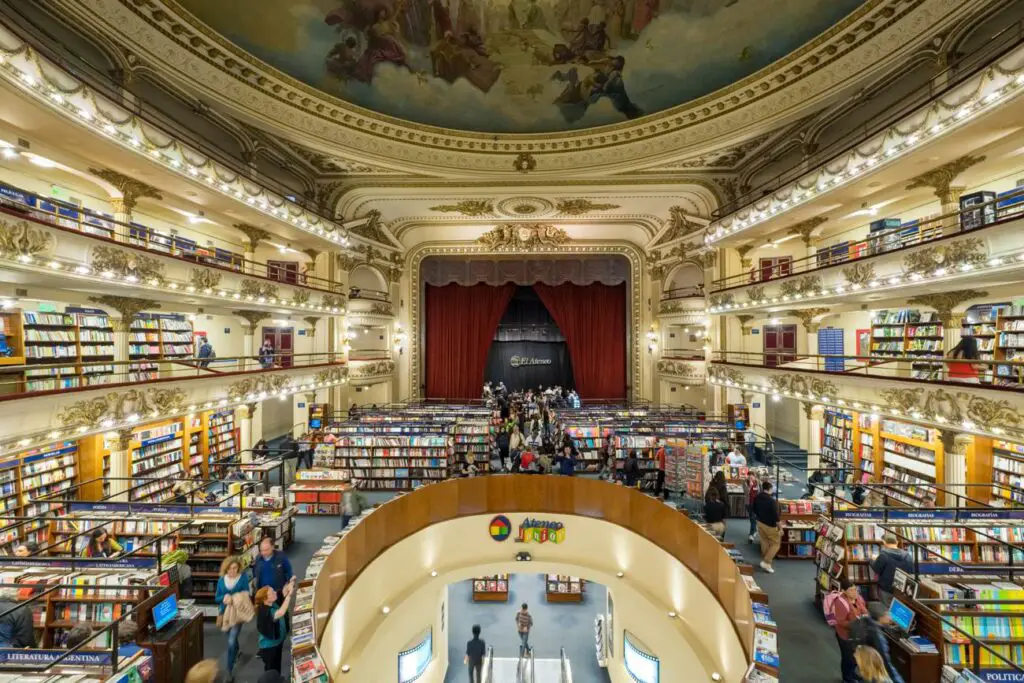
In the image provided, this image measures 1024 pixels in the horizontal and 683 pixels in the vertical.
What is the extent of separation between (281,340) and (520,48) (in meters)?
11.4

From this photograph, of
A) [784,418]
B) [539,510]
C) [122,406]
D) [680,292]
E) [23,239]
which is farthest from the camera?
[680,292]

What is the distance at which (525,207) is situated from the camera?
49.5 feet

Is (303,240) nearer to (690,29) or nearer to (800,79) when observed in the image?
(690,29)

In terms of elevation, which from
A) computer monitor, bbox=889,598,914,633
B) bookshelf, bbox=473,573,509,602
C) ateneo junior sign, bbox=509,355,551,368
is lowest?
bookshelf, bbox=473,573,509,602

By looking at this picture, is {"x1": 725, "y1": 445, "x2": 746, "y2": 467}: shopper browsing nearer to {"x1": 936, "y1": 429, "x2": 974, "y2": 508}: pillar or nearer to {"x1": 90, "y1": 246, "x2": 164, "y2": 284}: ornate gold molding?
{"x1": 936, "y1": 429, "x2": 974, "y2": 508}: pillar

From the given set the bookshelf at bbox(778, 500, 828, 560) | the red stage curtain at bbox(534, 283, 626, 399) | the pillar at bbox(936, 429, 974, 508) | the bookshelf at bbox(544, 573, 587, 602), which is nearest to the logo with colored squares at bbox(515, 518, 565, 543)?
the bookshelf at bbox(544, 573, 587, 602)

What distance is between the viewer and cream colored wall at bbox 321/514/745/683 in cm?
578

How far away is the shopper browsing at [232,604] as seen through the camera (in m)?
4.30

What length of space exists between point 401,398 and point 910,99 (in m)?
16.8

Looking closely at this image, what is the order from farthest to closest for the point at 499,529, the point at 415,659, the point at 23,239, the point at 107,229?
the point at 499,529 → the point at 415,659 → the point at 107,229 → the point at 23,239

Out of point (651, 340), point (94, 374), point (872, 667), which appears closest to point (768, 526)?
point (872, 667)

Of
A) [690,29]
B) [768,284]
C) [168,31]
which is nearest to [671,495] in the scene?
[768,284]

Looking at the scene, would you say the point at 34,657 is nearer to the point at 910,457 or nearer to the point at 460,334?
the point at 910,457

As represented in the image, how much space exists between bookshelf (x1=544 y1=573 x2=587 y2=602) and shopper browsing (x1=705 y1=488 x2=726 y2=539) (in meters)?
4.00
